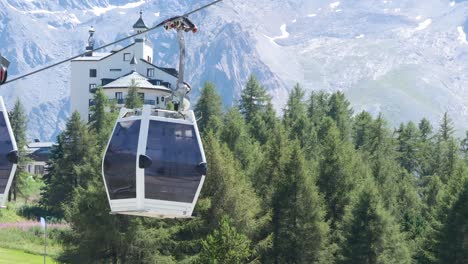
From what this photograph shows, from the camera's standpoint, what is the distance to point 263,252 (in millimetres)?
79250

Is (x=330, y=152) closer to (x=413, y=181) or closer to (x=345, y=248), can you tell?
(x=345, y=248)

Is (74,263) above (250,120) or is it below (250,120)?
below

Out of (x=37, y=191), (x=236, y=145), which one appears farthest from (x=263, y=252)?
(x=37, y=191)

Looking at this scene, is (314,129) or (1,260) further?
(314,129)

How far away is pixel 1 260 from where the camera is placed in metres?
90.0

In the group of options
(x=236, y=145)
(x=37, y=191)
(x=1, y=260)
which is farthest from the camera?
(x=37, y=191)

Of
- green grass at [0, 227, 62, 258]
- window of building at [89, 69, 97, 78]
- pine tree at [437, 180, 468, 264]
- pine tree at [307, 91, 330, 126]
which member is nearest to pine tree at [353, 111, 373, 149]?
pine tree at [307, 91, 330, 126]

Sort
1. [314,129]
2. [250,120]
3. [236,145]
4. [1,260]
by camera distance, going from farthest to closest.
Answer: [250,120], [314,129], [236,145], [1,260]

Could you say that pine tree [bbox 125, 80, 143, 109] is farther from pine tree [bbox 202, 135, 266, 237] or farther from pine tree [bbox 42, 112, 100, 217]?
pine tree [bbox 202, 135, 266, 237]

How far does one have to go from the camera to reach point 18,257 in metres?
93.2

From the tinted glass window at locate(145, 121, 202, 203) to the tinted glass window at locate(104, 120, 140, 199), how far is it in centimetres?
41

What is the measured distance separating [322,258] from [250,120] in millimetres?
51930

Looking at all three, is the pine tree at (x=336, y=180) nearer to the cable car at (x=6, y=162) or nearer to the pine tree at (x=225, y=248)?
the pine tree at (x=225, y=248)

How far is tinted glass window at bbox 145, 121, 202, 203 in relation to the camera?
3014 centimetres
